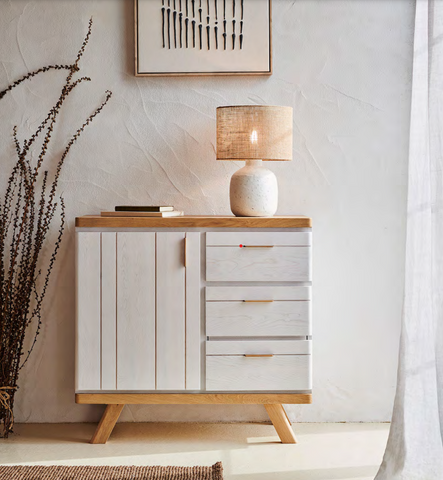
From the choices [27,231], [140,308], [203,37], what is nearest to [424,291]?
[140,308]

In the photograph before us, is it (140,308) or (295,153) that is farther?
(295,153)

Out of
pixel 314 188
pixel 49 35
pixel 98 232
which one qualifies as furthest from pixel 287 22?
pixel 98 232

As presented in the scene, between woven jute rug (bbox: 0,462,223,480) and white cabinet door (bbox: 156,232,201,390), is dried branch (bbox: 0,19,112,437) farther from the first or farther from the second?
white cabinet door (bbox: 156,232,201,390)

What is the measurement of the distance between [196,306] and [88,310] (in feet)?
1.38

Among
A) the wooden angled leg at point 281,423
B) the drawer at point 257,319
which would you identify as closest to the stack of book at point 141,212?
the drawer at point 257,319

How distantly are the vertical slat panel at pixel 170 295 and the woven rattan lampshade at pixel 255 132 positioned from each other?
414 mm

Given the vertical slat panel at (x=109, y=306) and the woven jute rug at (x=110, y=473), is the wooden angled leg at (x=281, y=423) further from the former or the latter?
the vertical slat panel at (x=109, y=306)

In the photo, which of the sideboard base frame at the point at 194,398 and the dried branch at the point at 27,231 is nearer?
the sideboard base frame at the point at 194,398

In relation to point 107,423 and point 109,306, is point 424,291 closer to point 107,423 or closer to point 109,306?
point 109,306

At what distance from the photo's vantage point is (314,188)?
282cm

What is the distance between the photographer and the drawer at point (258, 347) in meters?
2.46

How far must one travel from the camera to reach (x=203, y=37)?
9.09ft

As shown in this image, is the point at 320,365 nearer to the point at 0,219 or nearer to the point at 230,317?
the point at 230,317

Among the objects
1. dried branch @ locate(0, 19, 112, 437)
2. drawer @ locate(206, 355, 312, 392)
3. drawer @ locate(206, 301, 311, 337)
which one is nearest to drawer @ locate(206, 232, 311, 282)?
drawer @ locate(206, 301, 311, 337)
